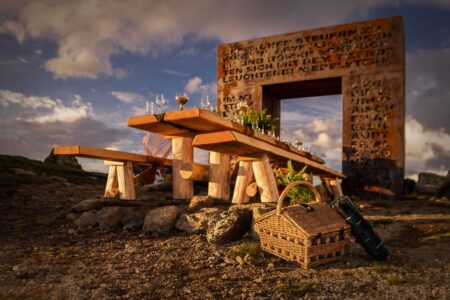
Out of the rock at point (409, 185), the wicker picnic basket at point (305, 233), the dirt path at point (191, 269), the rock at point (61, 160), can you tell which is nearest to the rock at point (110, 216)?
the dirt path at point (191, 269)

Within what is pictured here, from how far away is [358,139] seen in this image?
12344 millimetres

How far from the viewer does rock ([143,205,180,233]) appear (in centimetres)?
574

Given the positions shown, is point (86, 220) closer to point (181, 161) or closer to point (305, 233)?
point (181, 161)

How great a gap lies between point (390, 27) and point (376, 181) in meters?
4.88

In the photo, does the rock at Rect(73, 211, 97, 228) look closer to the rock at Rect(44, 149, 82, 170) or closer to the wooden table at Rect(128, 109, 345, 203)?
the wooden table at Rect(128, 109, 345, 203)

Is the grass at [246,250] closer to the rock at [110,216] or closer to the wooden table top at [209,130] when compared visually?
the wooden table top at [209,130]

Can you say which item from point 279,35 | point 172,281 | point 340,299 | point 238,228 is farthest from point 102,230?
point 279,35

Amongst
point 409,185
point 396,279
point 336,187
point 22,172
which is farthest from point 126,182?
point 409,185

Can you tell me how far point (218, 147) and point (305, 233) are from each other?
226cm

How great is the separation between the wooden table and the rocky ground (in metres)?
1.41

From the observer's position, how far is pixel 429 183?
1470 centimetres

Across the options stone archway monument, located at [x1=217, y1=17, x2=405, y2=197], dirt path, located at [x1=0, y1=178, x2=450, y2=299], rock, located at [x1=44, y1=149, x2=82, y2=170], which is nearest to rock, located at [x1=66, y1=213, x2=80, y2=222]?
dirt path, located at [x1=0, y1=178, x2=450, y2=299]

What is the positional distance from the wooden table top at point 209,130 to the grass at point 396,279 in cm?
250

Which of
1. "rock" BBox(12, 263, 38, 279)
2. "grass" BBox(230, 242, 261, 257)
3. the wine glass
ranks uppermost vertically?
the wine glass
